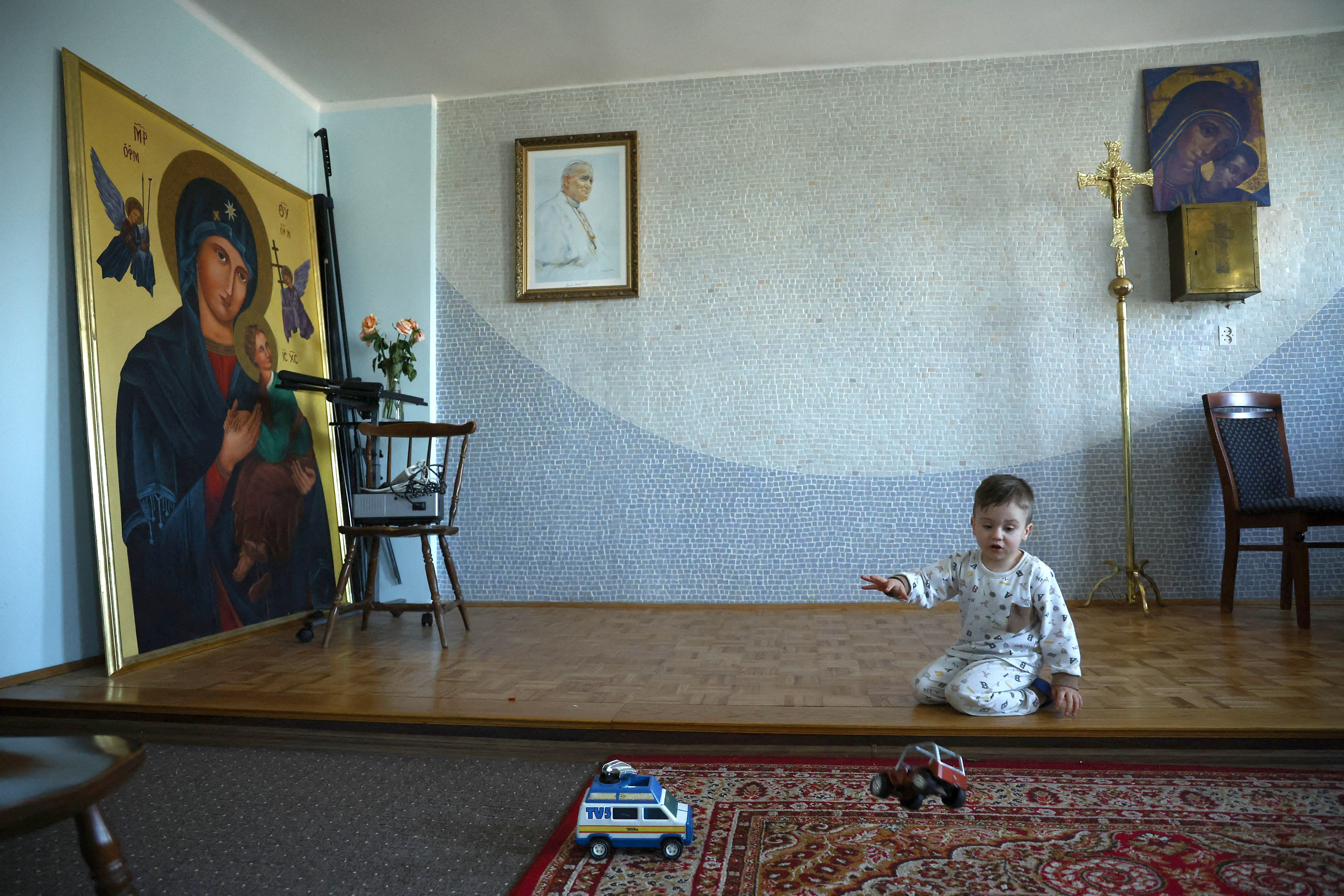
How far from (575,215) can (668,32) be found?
1.00 m

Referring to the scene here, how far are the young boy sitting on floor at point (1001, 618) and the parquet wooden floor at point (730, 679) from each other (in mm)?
60

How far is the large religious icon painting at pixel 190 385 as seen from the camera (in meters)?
2.96

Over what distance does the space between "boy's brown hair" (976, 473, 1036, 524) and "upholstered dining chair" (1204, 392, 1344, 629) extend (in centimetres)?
203

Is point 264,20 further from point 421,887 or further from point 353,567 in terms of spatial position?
point 421,887

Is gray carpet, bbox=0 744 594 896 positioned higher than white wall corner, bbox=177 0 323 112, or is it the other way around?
white wall corner, bbox=177 0 323 112

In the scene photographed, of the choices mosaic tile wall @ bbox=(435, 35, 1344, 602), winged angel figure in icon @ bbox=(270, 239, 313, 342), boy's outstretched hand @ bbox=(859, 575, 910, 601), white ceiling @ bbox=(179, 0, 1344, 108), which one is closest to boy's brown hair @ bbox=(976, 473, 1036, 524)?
boy's outstretched hand @ bbox=(859, 575, 910, 601)

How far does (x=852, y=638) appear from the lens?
10.8ft

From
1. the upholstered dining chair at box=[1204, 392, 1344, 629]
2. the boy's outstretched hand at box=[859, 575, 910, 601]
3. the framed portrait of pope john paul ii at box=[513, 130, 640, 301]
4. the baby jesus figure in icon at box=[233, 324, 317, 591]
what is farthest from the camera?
the framed portrait of pope john paul ii at box=[513, 130, 640, 301]

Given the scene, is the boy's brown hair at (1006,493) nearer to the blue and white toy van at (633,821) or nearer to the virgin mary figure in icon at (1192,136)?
the blue and white toy van at (633,821)

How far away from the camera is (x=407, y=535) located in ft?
10.2

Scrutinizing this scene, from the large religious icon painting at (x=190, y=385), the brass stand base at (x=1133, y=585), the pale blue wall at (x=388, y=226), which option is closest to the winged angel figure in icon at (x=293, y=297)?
the large religious icon painting at (x=190, y=385)

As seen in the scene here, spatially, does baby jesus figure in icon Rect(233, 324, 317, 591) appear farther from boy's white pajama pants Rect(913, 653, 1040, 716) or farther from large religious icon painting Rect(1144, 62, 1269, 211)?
large religious icon painting Rect(1144, 62, 1269, 211)

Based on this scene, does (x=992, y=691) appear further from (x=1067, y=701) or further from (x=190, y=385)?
(x=190, y=385)

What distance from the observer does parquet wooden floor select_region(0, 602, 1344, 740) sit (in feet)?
6.71
